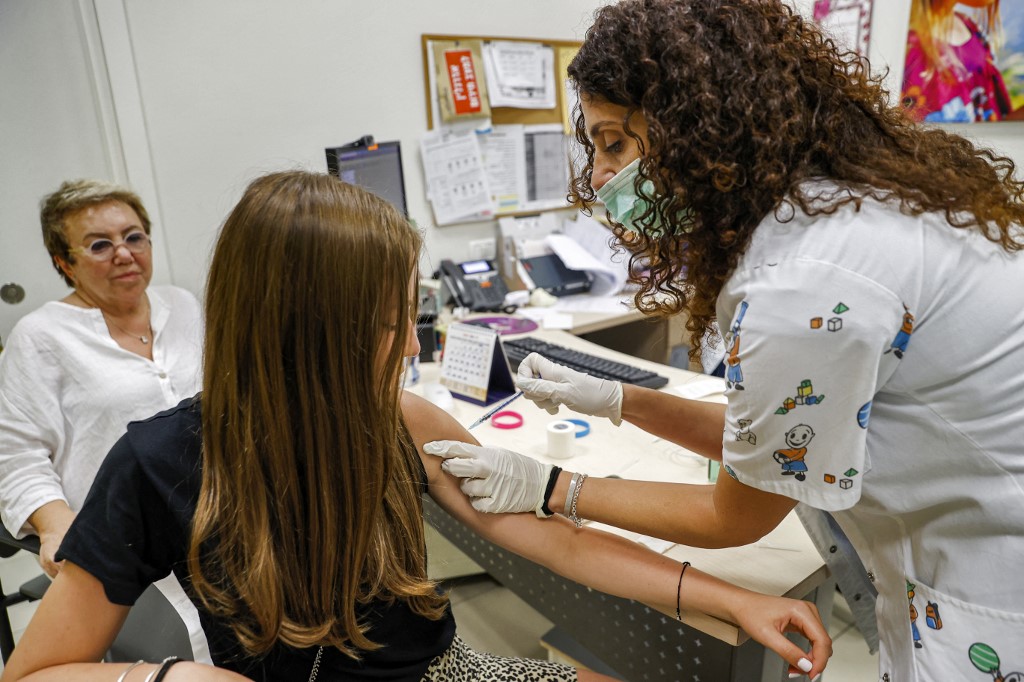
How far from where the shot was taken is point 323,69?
8.34 feet

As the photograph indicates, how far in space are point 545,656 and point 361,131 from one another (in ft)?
6.45

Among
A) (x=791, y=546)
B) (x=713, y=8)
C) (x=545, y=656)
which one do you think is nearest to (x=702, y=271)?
(x=713, y=8)

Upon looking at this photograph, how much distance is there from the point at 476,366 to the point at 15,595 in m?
1.48

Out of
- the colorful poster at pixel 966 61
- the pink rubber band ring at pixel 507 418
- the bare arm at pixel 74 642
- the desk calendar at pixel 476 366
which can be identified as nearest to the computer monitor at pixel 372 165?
the desk calendar at pixel 476 366

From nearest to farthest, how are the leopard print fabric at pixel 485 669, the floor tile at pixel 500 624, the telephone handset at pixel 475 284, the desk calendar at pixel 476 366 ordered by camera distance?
the leopard print fabric at pixel 485 669, the desk calendar at pixel 476 366, the floor tile at pixel 500 624, the telephone handset at pixel 475 284

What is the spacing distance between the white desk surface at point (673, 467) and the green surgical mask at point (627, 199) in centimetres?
54

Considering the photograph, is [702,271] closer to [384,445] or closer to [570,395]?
[384,445]

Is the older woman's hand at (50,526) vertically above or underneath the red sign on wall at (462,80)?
underneath

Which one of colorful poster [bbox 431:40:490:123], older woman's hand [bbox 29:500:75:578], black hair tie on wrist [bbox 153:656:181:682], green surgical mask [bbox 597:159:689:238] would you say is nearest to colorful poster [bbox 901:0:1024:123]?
colorful poster [bbox 431:40:490:123]

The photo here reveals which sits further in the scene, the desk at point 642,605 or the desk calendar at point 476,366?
the desk calendar at point 476,366

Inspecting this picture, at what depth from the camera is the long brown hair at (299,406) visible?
0.83m

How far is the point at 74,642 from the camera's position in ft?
2.69

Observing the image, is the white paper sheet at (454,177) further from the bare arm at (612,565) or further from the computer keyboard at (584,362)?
the bare arm at (612,565)

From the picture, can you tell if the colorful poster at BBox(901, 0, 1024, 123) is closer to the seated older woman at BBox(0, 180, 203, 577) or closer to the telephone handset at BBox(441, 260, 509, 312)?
the telephone handset at BBox(441, 260, 509, 312)
